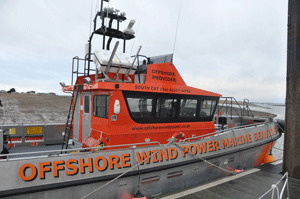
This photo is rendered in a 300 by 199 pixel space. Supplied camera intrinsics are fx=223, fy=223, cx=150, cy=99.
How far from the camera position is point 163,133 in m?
5.86

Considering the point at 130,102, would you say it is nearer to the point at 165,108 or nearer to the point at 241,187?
the point at 165,108

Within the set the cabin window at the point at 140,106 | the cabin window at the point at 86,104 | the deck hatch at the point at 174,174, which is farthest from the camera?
the cabin window at the point at 86,104

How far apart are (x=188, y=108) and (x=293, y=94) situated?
8.91 ft

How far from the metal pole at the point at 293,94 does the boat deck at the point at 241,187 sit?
0.56m

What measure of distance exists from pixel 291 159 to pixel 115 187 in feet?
15.5

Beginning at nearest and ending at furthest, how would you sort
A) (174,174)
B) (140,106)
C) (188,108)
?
(174,174) < (140,106) < (188,108)

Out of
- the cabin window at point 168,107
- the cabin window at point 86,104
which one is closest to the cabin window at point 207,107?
the cabin window at point 168,107

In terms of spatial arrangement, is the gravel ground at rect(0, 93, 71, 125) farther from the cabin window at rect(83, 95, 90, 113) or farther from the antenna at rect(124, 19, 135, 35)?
the antenna at rect(124, 19, 135, 35)

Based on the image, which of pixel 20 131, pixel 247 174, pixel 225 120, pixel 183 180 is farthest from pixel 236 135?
pixel 20 131

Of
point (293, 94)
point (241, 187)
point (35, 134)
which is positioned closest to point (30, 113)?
point (35, 134)

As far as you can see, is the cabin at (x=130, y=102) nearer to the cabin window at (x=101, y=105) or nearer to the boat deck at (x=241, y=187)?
the cabin window at (x=101, y=105)

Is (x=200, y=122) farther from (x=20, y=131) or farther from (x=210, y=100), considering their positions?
(x=20, y=131)

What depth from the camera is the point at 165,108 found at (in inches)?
232

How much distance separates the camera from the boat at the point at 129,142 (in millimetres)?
3828
